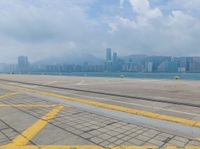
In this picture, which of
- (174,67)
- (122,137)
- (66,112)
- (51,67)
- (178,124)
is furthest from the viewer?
(51,67)

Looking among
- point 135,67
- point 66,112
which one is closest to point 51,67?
point 135,67

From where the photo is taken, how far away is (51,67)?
145 meters

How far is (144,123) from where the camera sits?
5184 mm

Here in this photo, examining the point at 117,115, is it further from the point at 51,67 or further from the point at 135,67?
the point at 51,67

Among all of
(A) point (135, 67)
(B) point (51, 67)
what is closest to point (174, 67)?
(A) point (135, 67)

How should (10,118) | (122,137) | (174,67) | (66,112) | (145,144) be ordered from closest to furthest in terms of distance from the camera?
(145,144) < (122,137) < (10,118) < (66,112) < (174,67)

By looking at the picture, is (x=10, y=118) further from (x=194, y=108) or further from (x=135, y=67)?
(x=135, y=67)

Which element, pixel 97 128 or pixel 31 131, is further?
pixel 97 128

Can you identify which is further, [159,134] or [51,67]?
[51,67]

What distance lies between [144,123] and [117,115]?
45.1 inches

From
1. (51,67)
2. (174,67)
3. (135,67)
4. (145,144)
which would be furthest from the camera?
(51,67)

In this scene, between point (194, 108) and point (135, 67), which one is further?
point (135, 67)

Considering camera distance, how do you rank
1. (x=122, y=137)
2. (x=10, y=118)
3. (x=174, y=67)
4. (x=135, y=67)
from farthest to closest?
(x=135, y=67)
(x=174, y=67)
(x=10, y=118)
(x=122, y=137)

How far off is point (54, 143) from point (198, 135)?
332cm
